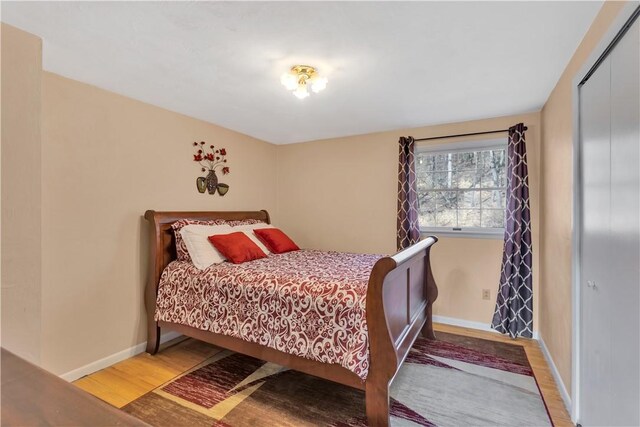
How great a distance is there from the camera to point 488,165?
3240 mm

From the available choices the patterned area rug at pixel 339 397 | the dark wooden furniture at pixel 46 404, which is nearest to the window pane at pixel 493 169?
the patterned area rug at pixel 339 397

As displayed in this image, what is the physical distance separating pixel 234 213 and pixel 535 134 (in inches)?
130

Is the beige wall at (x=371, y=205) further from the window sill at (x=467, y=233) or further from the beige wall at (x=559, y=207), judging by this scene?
the beige wall at (x=559, y=207)

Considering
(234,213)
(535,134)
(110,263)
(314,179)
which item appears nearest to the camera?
(110,263)

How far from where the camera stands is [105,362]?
240cm

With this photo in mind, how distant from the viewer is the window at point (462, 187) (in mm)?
3193

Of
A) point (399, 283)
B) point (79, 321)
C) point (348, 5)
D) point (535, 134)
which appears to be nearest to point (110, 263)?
point (79, 321)

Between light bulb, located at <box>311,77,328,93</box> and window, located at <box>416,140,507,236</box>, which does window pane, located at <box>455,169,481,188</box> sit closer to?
window, located at <box>416,140,507,236</box>

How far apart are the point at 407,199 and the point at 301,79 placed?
1.91m

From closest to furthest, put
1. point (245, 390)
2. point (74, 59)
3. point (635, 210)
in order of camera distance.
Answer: point (635, 210) < point (74, 59) < point (245, 390)

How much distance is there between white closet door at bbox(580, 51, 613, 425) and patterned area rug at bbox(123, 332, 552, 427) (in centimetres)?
44

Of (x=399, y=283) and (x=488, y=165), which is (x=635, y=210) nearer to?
(x=399, y=283)

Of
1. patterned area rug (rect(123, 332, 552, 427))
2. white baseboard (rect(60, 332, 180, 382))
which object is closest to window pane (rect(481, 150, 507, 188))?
patterned area rug (rect(123, 332, 552, 427))

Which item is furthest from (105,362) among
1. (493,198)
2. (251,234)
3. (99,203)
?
(493,198)
